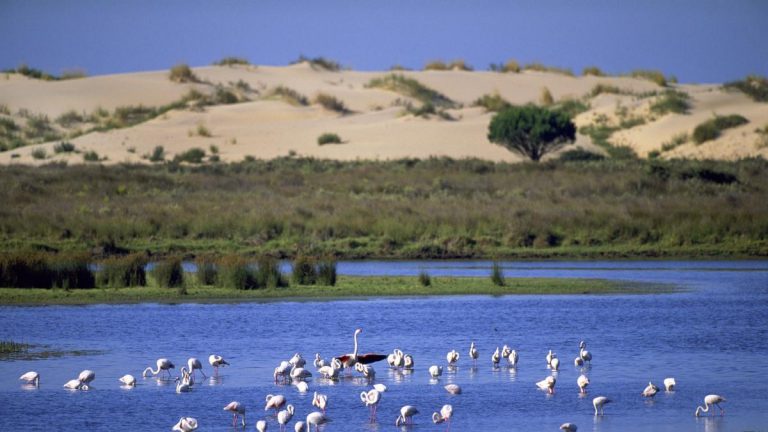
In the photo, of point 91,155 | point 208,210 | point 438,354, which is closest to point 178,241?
point 208,210

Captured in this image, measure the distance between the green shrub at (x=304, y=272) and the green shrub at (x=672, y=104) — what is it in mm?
50757

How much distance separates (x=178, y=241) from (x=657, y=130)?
143 feet

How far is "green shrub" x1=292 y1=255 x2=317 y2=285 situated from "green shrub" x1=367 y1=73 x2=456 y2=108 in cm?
6236

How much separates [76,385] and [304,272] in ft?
42.9

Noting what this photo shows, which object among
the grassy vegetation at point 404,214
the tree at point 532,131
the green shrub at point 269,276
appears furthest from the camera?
the tree at point 532,131

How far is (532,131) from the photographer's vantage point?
69500 millimetres

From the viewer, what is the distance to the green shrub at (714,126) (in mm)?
71000

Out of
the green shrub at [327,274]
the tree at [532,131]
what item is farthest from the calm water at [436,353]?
the tree at [532,131]

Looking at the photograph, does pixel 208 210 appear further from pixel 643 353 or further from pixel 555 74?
pixel 555 74

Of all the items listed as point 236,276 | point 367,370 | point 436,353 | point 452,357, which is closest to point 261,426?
point 367,370

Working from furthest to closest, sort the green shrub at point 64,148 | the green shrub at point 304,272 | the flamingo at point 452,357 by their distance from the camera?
1. the green shrub at point 64,148
2. the green shrub at point 304,272
3. the flamingo at point 452,357

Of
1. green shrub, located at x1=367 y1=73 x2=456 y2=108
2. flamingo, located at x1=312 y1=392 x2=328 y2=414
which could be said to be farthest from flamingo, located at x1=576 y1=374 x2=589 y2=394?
green shrub, located at x1=367 y1=73 x2=456 y2=108

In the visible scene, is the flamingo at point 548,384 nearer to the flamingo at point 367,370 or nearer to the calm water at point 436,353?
the calm water at point 436,353

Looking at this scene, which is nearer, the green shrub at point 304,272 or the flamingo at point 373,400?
the flamingo at point 373,400
